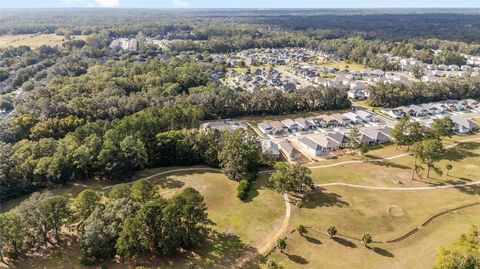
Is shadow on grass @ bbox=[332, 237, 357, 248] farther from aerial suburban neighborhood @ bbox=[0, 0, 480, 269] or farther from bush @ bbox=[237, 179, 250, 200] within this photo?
bush @ bbox=[237, 179, 250, 200]

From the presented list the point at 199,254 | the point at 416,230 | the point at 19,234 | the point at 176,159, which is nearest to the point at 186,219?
the point at 199,254

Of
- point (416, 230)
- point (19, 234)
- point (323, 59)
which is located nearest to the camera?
point (19, 234)

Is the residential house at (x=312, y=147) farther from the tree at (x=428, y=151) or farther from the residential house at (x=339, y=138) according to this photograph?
the tree at (x=428, y=151)

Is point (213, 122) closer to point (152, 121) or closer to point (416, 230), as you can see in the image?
point (152, 121)

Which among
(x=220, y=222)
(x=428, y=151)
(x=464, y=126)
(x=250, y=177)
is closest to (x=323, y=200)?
(x=250, y=177)

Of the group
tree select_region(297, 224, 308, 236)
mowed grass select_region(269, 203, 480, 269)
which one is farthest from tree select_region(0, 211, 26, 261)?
tree select_region(297, 224, 308, 236)

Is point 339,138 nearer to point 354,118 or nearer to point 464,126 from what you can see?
point 354,118
